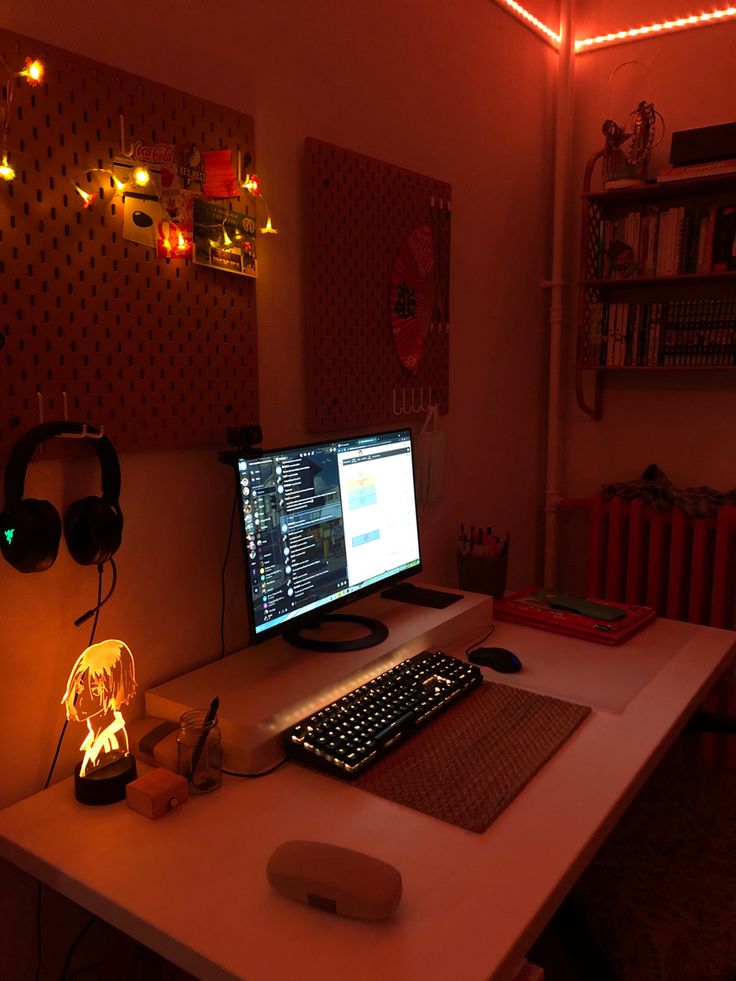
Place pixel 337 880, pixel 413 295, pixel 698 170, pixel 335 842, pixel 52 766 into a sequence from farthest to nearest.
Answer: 1. pixel 698 170
2. pixel 413 295
3. pixel 52 766
4. pixel 335 842
5. pixel 337 880

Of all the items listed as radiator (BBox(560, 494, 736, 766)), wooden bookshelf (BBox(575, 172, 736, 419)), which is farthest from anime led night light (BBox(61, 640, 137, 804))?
wooden bookshelf (BBox(575, 172, 736, 419))

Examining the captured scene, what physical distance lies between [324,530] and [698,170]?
1.65m

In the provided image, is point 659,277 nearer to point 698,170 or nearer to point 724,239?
point 724,239

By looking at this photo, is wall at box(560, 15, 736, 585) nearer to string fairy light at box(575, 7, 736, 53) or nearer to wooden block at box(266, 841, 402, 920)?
string fairy light at box(575, 7, 736, 53)

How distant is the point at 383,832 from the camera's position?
1025mm

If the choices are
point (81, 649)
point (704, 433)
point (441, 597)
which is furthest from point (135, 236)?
point (704, 433)

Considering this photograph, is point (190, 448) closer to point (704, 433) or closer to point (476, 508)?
point (476, 508)

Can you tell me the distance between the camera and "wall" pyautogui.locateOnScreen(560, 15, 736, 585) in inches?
97.3

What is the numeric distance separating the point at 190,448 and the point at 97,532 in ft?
1.05

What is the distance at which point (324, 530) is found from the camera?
1.51 metres

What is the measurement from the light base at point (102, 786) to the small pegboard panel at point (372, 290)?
83cm

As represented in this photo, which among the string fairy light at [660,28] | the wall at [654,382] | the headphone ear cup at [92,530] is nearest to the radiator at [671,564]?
the wall at [654,382]

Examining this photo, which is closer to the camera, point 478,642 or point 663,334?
point 478,642

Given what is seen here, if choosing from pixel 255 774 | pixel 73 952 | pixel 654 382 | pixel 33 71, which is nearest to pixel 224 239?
pixel 33 71
